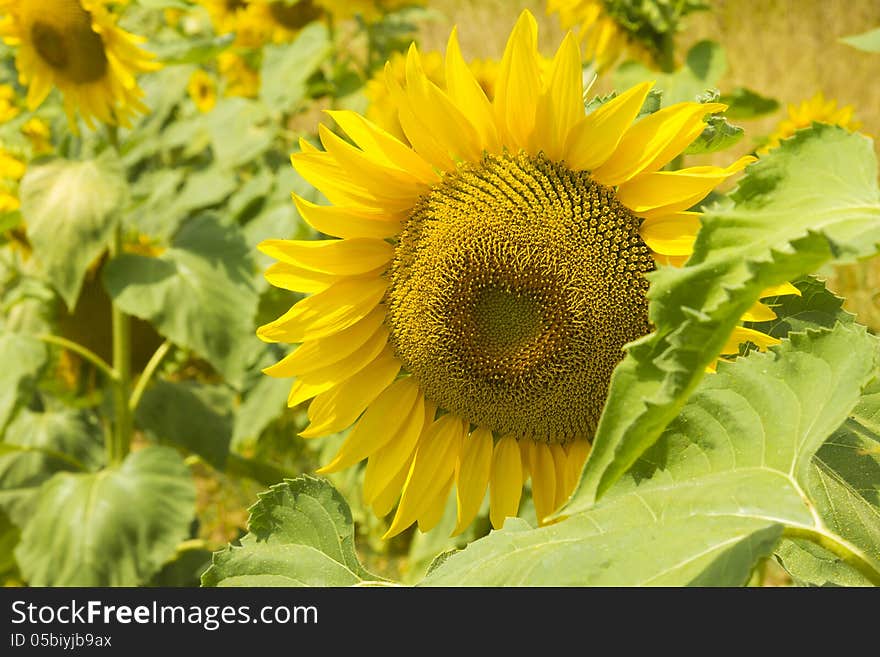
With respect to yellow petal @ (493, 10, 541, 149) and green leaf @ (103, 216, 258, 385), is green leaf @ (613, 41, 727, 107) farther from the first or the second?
yellow petal @ (493, 10, 541, 149)

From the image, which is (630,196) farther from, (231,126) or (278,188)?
(231,126)

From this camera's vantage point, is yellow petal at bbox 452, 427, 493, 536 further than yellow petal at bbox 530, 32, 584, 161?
Yes

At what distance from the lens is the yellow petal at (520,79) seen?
0.84 m

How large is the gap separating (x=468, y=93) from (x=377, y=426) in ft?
0.99

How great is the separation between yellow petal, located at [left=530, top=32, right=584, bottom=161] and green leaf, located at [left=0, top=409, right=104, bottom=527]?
1.48 m

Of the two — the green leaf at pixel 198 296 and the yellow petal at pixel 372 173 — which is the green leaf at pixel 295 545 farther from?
the green leaf at pixel 198 296

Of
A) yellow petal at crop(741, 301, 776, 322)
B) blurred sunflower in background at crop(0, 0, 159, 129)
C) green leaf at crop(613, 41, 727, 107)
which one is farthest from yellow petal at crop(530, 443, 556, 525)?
blurred sunflower in background at crop(0, 0, 159, 129)

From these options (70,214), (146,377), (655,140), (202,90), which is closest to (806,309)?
(655,140)

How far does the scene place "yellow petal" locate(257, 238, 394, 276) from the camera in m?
0.90

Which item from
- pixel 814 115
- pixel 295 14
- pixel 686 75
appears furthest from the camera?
pixel 295 14

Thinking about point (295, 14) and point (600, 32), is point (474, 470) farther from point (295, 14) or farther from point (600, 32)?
point (295, 14)

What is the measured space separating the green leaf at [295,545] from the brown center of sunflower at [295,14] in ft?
7.58

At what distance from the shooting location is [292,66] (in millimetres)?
2500

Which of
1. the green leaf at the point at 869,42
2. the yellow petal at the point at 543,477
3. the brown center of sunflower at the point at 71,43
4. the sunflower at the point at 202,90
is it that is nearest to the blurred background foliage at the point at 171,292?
the brown center of sunflower at the point at 71,43
